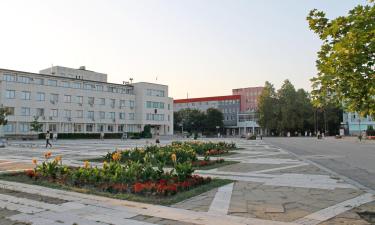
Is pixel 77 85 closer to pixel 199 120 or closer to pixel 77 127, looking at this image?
pixel 77 127

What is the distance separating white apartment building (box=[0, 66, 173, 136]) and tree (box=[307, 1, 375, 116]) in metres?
54.2

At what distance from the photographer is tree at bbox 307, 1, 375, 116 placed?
5.24 meters

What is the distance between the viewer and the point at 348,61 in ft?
17.7

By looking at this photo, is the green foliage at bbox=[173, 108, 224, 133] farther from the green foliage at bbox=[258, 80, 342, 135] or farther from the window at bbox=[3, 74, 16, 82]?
the window at bbox=[3, 74, 16, 82]

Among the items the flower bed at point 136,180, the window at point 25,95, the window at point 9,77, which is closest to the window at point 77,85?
the window at point 25,95

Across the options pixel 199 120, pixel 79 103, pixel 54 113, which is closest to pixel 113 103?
pixel 79 103

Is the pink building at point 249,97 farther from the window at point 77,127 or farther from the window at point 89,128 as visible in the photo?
the window at point 77,127

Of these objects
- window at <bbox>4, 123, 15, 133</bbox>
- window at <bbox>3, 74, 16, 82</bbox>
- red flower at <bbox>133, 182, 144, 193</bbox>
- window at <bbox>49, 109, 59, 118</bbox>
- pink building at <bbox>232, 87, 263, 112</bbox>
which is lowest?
red flower at <bbox>133, 182, 144, 193</bbox>

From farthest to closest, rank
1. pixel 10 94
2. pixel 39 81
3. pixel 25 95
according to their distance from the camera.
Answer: pixel 39 81, pixel 25 95, pixel 10 94

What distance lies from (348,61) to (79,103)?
75.8 meters

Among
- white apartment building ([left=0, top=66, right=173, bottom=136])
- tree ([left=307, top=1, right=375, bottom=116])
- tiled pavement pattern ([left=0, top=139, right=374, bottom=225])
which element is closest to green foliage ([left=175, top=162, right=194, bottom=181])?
tiled pavement pattern ([left=0, top=139, right=374, bottom=225])

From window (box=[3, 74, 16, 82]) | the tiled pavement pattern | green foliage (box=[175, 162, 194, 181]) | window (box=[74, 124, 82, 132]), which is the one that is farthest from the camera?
window (box=[74, 124, 82, 132])

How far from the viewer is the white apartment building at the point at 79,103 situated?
66.1 metres

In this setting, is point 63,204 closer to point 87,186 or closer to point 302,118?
point 87,186
